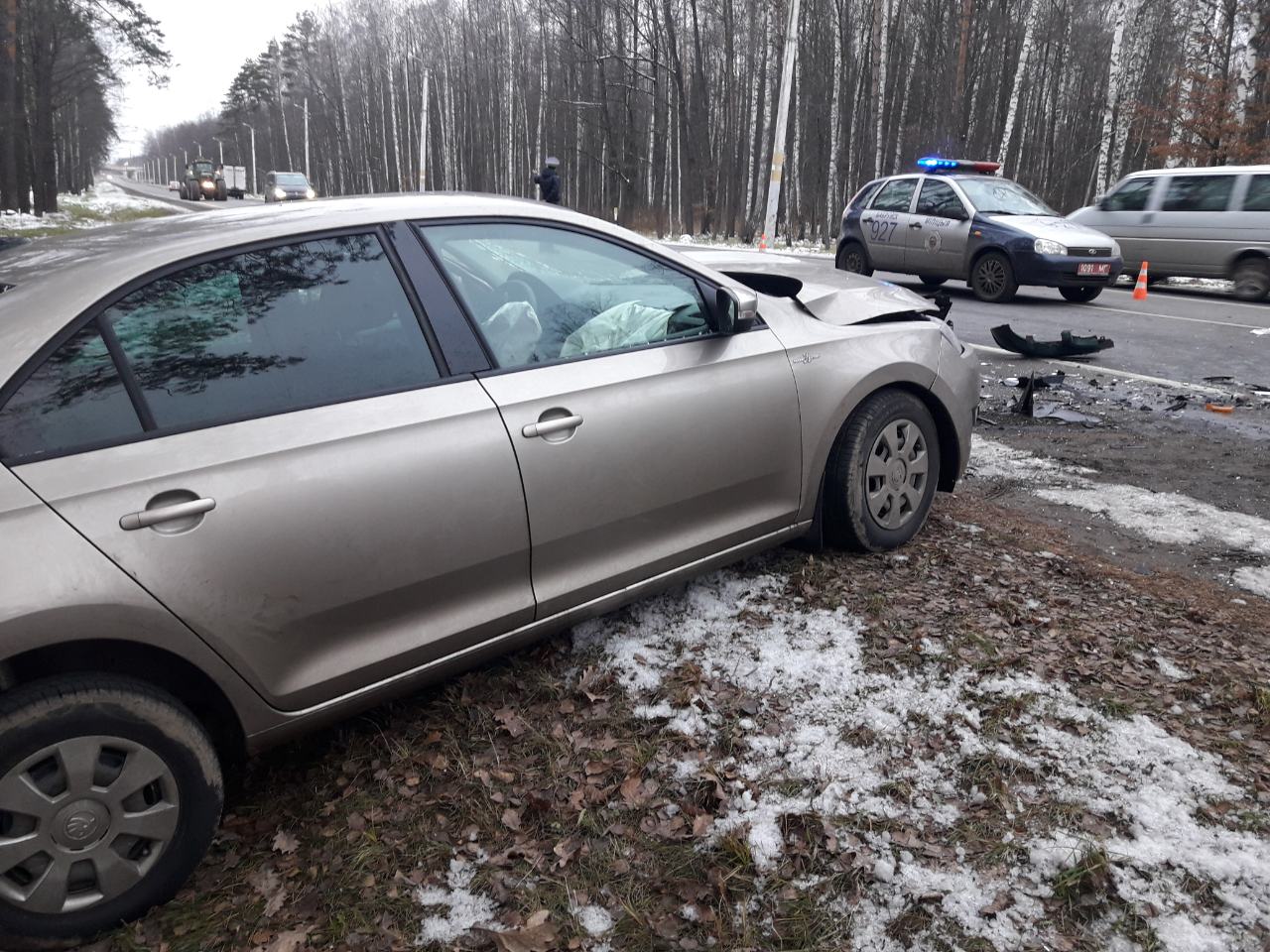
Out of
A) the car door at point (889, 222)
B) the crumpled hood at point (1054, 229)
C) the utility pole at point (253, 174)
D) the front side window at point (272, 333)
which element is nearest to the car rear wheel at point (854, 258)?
the car door at point (889, 222)

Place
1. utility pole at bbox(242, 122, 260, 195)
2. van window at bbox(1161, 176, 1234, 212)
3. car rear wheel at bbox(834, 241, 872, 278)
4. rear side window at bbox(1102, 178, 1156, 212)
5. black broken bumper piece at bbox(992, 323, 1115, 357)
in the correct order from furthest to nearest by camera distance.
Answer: utility pole at bbox(242, 122, 260, 195), rear side window at bbox(1102, 178, 1156, 212), car rear wheel at bbox(834, 241, 872, 278), van window at bbox(1161, 176, 1234, 212), black broken bumper piece at bbox(992, 323, 1115, 357)

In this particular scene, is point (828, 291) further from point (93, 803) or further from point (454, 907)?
point (93, 803)

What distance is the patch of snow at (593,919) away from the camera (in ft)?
7.21

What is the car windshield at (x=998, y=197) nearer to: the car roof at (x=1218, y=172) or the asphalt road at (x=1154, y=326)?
the asphalt road at (x=1154, y=326)

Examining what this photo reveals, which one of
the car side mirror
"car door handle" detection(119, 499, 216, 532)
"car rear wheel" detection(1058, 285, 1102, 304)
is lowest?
"car rear wheel" detection(1058, 285, 1102, 304)

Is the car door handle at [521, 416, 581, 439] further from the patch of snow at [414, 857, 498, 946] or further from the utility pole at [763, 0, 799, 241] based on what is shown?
the utility pole at [763, 0, 799, 241]

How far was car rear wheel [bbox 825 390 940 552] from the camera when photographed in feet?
12.2

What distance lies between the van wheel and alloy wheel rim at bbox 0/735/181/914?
54.0 ft

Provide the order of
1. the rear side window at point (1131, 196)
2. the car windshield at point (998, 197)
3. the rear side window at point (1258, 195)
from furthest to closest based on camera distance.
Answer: the rear side window at point (1131, 196) → the rear side window at point (1258, 195) → the car windshield at point (998, 197)

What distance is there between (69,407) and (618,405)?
153 centimetres

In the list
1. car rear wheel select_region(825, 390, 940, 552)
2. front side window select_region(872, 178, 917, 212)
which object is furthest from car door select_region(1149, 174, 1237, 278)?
car rear wheel select_region(825, 390, 940, 552)

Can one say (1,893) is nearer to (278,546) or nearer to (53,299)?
(278,546)

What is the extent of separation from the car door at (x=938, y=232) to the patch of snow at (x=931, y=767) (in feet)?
36.6

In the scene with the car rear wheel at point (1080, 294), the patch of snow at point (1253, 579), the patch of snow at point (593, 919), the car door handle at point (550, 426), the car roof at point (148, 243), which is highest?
the car roof at point (148, 243)
